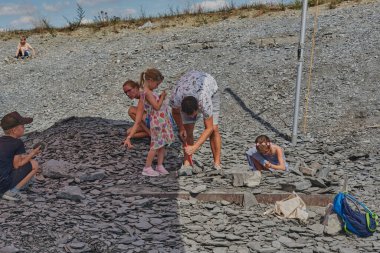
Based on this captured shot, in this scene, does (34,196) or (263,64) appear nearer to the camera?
(34,196)

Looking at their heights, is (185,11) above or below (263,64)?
above

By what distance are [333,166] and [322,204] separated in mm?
1764

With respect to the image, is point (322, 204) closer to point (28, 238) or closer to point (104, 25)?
point (28, 238)

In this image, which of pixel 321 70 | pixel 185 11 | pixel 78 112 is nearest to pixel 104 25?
pixel 185 11

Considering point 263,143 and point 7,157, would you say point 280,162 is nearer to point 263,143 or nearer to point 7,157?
point 263,143

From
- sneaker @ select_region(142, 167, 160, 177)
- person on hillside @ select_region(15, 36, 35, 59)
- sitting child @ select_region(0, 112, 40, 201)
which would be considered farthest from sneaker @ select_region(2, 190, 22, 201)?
person on hillside @ select_region(15, 36, 35, 59)

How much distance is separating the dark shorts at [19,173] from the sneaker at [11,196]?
116 mm

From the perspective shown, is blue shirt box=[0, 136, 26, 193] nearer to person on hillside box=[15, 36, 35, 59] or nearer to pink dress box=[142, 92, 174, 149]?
pink dress box=[142, 92, 174, 149]

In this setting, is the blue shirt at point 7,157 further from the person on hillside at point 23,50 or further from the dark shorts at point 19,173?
the person on hillside at point 23,50

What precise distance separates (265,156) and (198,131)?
2.82 metres

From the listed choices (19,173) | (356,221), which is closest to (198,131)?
(19,173)

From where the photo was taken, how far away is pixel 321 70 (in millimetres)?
11961

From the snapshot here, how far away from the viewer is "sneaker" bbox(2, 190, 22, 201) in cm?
555

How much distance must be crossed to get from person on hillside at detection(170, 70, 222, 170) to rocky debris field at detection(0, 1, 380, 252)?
72 cm
